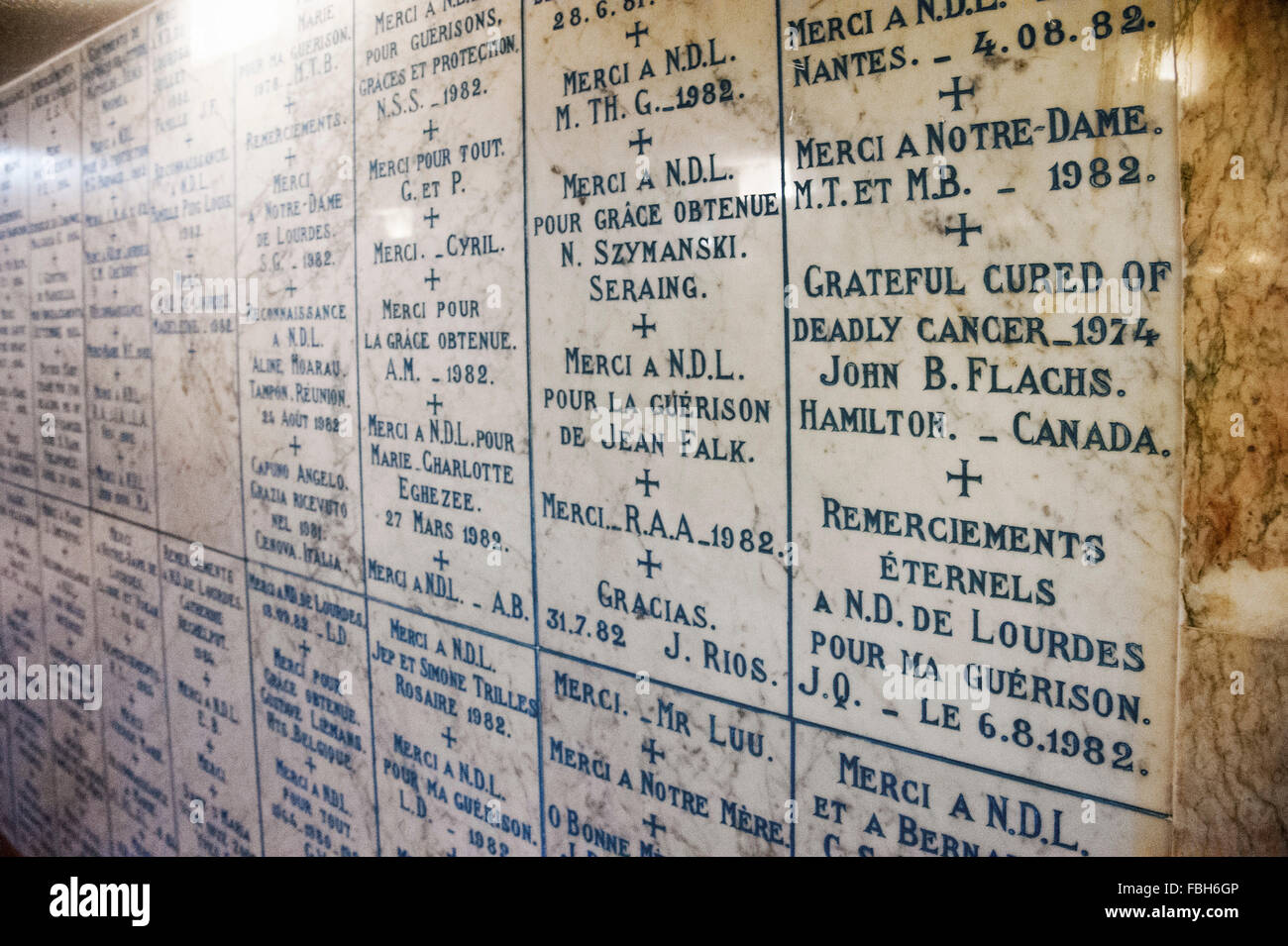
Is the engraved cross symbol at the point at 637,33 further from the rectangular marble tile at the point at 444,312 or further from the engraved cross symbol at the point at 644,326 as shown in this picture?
the engraved cross symbol at the point at 644,326

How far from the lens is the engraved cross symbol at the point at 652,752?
6.18 ft

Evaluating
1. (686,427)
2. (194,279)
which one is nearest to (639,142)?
(686,427)

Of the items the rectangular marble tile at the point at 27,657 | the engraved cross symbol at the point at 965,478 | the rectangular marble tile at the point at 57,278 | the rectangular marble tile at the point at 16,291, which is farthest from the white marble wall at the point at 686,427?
the rectangular marble tile at the point at 27,657

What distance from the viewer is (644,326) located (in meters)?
1.83

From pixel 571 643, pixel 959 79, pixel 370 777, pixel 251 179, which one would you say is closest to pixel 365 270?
pixel 251 179

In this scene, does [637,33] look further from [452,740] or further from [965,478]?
[452,740]

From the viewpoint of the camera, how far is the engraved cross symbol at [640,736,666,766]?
1883 mm

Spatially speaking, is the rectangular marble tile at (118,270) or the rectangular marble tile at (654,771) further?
the rectangular marble tile at (118,270)

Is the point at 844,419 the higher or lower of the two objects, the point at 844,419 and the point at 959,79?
the lower

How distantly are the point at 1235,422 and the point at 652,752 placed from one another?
3.86ft

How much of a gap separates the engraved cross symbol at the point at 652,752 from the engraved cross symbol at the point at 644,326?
801 mm

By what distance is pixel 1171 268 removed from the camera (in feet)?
4.19

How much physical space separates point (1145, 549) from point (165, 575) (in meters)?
2.89
